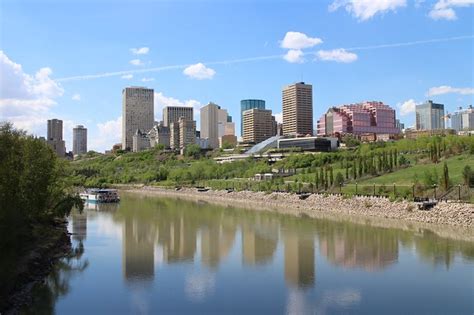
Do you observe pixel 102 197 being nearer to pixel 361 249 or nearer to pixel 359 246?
pixel 359 246

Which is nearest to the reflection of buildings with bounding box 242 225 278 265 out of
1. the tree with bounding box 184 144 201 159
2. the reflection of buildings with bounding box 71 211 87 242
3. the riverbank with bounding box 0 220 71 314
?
the riverbank with bounding box 0 220 71 314

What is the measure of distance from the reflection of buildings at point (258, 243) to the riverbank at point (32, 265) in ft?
35.9

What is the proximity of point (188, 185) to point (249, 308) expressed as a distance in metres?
89.9

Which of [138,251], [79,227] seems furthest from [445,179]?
[79,227]

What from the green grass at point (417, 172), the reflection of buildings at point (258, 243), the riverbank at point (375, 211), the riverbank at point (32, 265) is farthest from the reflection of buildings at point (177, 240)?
the green grass at point (417, 172)

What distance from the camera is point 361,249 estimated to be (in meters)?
33.0

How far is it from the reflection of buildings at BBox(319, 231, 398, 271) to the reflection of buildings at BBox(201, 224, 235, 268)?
6.45 m

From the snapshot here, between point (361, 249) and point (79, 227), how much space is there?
26.4m

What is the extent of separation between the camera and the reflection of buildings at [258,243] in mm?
30266

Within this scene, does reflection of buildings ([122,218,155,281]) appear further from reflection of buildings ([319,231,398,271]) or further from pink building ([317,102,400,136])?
pink building ([317,102,400,136])

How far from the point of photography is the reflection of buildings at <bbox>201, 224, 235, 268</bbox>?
2997 centimetres

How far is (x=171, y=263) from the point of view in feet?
94.1

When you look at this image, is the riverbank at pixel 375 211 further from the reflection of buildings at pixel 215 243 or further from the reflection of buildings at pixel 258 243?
the reflection of buildings at pixel 215 243

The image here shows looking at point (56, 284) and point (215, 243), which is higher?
point (215, 243)
